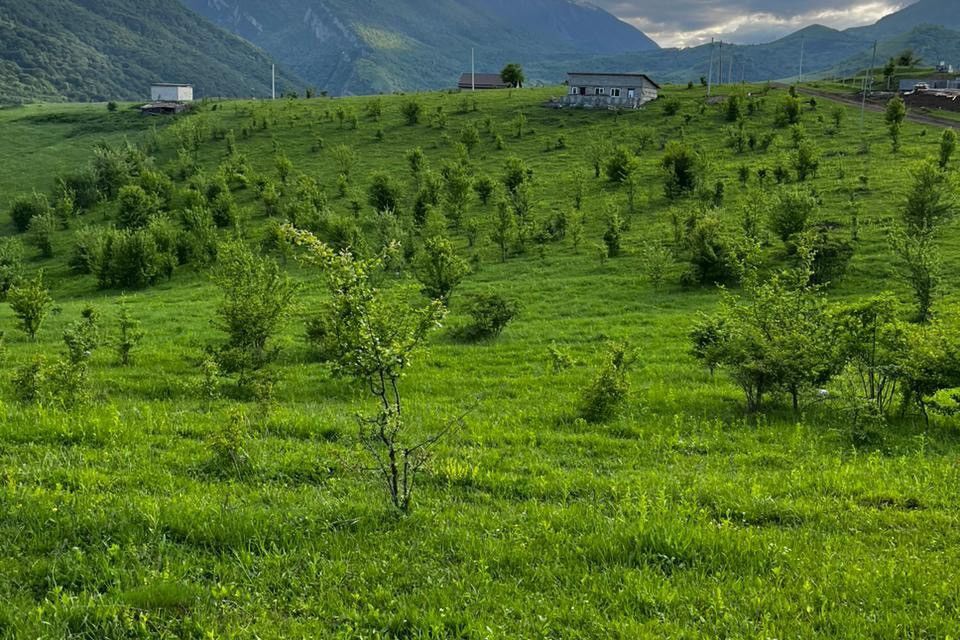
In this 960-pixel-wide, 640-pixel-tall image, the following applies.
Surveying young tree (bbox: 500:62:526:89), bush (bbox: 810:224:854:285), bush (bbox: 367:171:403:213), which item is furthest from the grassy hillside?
young tree (bbox: 500:62:526:89)

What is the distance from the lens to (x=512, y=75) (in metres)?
123

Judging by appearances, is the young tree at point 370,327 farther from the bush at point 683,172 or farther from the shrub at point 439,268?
the bush at point 683,172

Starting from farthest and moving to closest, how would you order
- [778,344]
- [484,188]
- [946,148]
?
1. [484,188]
2. [946,148]
3. [778,344]

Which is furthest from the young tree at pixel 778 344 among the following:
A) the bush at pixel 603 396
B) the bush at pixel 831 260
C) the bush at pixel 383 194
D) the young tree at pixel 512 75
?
the young tree at pixel 512 75

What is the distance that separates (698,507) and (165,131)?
10039 cm

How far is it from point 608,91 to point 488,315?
2963 inches

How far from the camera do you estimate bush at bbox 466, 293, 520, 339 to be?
23828 mm

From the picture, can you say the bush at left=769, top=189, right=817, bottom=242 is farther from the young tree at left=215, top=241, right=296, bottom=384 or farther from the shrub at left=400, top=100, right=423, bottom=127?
the shrub at left=400, top=100, right=423, bottom=127

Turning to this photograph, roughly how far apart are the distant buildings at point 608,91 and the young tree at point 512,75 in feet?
114

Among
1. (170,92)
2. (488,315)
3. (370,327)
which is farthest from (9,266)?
(170,92)

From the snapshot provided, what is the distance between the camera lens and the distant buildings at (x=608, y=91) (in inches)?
3425

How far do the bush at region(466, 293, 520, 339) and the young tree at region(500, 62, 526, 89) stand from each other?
4260 inches

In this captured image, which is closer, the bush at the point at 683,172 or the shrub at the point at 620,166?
the bush at the point at 683,172

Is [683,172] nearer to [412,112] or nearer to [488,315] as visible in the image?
[488,315]
